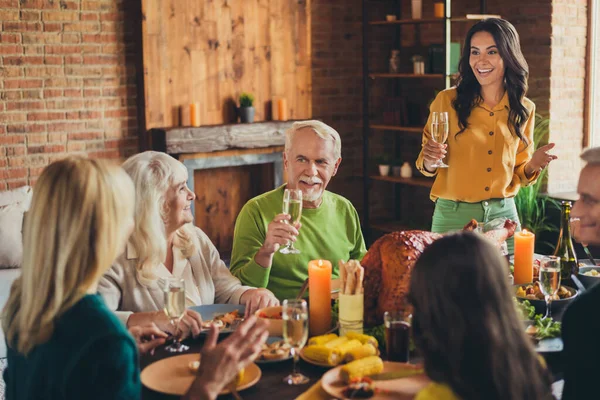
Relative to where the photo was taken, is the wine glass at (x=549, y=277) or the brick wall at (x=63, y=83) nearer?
the wine glass at (x=549, y=277)

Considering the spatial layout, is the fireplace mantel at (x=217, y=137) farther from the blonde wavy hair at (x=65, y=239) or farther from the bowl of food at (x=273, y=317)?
the blonde wavy hair at (x=65, y=239)

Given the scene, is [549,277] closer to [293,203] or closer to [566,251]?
[566,251]

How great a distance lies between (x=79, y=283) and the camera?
148 cm

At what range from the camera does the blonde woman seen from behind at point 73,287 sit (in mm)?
Answer: 1448

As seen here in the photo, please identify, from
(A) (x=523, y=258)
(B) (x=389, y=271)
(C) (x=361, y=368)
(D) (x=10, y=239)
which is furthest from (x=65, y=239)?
(D) (x=10, y=239)

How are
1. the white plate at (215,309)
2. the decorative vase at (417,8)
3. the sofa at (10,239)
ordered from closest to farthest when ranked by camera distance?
the white plate at (215,309), the sofa at (10,239), the decorative vase at (417,8)

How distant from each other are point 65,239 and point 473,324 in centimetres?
72

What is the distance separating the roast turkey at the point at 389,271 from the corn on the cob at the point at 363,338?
18 cm

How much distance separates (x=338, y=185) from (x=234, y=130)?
1228 millimetres

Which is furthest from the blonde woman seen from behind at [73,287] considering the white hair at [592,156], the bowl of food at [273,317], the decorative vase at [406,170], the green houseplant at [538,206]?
the decorative vase at [406,170]

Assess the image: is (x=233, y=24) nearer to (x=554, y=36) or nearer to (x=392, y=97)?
(x=392, y=97)

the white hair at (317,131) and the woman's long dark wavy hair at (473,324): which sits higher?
the white hair at (317,131)

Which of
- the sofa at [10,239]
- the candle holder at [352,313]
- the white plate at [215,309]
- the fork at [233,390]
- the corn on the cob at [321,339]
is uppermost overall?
the candle holder at [352,313]

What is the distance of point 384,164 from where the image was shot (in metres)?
Answer: 6.42
